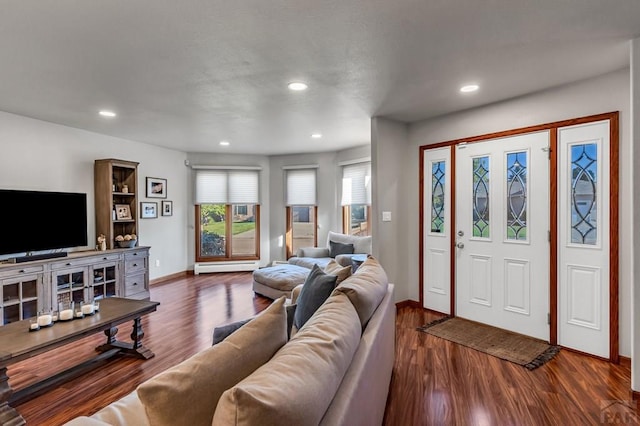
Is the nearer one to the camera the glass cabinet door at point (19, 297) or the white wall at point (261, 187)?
the glass cabinet door at point (19, 297)

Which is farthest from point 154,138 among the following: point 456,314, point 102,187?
point 456,314

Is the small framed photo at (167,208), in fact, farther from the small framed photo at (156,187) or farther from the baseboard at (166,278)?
the baseboard at (166,278)

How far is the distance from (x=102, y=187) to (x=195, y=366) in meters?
4.85

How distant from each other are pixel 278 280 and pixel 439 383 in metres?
2.56

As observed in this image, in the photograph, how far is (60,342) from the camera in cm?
228

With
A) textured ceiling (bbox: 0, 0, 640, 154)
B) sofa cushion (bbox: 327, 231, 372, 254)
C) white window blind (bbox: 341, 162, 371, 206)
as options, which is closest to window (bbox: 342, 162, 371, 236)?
white window blind (bbox: 341, 162, 371, 206)

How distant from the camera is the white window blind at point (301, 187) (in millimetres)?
6852

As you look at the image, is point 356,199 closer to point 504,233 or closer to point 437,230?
point 437,230

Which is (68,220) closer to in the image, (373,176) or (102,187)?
(102,187)

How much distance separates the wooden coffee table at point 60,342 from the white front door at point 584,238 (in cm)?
381

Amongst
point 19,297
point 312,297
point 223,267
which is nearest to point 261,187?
point 223,267

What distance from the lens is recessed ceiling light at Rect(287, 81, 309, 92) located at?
10.0ft

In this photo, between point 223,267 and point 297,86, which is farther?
point 223,267

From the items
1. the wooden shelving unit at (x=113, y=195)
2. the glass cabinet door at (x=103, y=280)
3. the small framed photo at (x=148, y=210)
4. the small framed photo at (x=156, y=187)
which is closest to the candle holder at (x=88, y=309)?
the glass cabinet door at (x=103, y=280)
